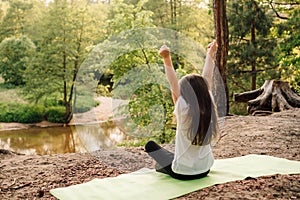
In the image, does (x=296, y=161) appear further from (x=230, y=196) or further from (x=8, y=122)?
(x=8, y=122)

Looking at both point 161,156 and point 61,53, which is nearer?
point 161,156

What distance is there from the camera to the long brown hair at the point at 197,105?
2422mm

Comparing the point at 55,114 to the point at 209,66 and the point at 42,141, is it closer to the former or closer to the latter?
the point at 42,141

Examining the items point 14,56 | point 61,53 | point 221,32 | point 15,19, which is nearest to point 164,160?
point 221,32

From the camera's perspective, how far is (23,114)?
14594 millimetres

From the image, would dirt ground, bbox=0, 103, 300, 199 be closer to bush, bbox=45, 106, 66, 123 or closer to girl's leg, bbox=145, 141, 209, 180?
girl's leg, bbox=145, 141, 209, 180

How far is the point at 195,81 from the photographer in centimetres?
243

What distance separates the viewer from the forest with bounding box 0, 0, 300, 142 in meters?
5.68

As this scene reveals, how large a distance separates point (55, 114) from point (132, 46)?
9658mm

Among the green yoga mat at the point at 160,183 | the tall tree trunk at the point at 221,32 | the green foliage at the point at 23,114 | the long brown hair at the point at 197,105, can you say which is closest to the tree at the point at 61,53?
the green foliage at the point at 23,114

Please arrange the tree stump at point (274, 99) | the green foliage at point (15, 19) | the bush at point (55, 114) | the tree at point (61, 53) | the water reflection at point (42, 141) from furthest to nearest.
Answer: the green foliage at point (15, 19)
the tree at point (61, 53)
the bush at point (55, 114)
the water reflection at point (42, 141)
the tree stump at point (274, 99)

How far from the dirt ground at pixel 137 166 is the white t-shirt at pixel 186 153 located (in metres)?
0.20

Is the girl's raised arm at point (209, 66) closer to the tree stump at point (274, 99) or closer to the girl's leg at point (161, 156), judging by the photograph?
the girl's leg at point (161, 156)

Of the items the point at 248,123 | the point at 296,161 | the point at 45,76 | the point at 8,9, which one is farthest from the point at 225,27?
the point at 8,9
